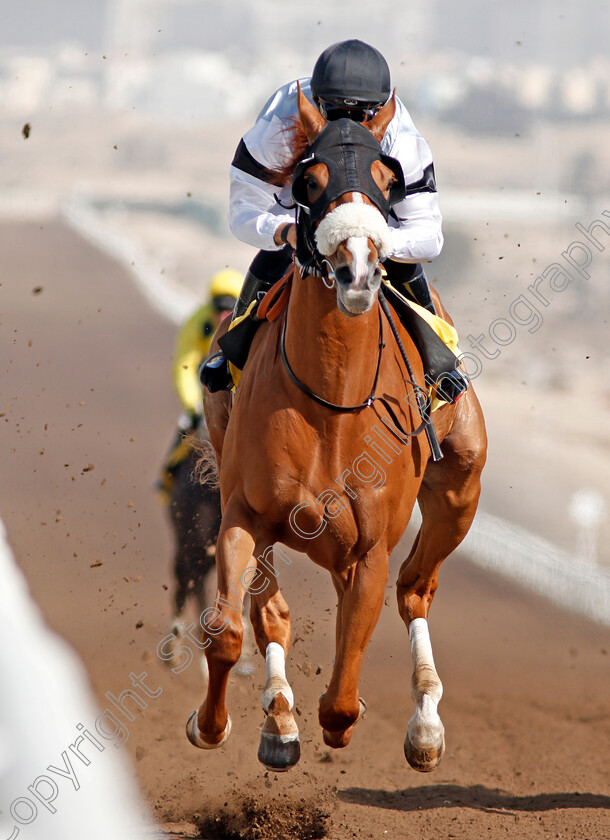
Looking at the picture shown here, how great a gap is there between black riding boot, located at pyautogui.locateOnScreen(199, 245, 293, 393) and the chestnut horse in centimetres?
29

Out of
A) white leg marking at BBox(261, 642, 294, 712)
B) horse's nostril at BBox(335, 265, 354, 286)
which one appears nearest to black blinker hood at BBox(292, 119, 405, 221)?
horse's nostril at BBox(335, 265, 354, 286)

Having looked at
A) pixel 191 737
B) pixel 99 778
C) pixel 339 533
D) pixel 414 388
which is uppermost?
pixel 414 388

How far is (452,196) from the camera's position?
91.9ft

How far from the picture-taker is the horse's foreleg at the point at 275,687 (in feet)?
11.6

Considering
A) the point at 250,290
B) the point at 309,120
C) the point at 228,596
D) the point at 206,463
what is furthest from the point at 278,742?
the point at 309,120

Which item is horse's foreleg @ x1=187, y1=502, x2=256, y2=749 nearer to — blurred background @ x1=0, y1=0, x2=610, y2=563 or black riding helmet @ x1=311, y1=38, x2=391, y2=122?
black riding helmet @ x1=311, y1=38, x2=391, y2=122

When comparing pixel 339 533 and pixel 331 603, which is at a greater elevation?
pixel 339 533

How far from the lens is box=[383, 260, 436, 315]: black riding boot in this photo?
13.1 ft

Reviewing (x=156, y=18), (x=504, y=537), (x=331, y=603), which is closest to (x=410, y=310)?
(x=331, y=603)

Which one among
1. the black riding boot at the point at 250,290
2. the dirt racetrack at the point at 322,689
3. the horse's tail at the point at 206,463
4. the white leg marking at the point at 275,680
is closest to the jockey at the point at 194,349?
the horse's tail at the point at 206,463

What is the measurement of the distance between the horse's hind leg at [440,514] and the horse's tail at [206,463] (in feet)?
3.52

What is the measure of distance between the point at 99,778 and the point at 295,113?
3955 millimetres

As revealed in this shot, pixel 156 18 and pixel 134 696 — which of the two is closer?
pixel 134 696

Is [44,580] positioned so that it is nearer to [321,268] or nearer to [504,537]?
[504,537]
